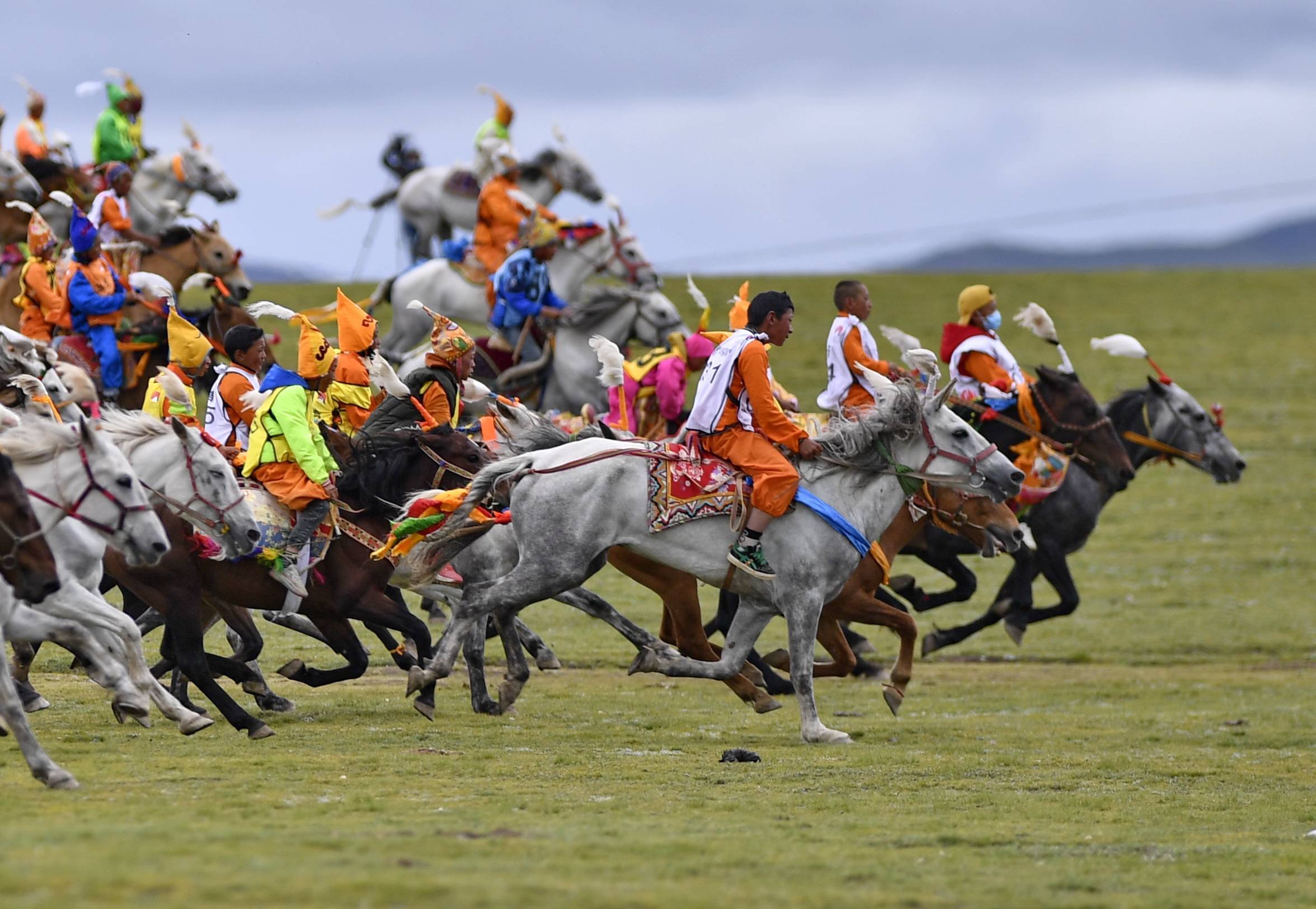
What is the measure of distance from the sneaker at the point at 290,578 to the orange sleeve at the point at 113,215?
8.21 meters

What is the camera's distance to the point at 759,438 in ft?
33.0

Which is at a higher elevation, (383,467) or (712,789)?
(383,467)

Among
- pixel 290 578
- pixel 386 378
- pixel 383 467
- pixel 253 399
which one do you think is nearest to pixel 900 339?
pixel 386 378

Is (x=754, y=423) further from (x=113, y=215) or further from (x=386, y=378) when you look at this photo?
(x=113, y=215)

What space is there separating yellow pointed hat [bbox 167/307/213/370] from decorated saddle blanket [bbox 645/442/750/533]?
3.21 metres

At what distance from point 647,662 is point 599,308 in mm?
8746

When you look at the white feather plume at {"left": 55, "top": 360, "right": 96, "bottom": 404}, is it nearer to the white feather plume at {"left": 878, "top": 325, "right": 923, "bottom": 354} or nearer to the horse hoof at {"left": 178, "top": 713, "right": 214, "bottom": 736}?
the horse hoof at {"left": 178, "top": 713, "right": 214, "bottom": 736}

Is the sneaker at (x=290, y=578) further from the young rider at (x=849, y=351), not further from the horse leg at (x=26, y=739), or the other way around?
the young rider at (x=849, y=351)

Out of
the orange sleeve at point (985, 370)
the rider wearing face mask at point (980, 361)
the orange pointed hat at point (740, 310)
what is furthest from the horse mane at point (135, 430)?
the orange sleeve at point (985, 370)

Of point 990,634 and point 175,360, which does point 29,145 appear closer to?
point 175,360

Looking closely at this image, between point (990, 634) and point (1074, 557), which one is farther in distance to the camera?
point (1074, 557)

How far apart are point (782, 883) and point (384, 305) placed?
28324 mm

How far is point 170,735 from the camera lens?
960cm

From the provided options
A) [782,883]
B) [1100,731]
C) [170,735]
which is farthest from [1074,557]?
[782,883]
